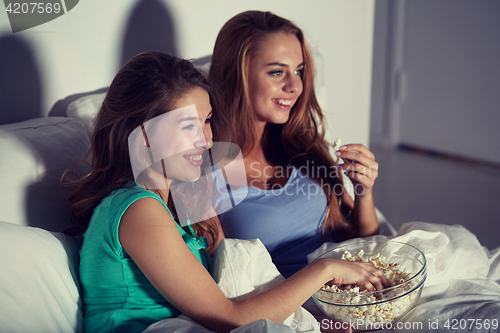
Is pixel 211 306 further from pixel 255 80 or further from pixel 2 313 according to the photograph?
pixel 255 80

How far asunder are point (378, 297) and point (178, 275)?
0.40 meters

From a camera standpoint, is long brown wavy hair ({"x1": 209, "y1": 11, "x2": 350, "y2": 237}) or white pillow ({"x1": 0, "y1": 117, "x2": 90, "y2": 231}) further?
long brown wavy hair ({"x1": 209, "y1": 11, "x2": 350, "y2": 237})

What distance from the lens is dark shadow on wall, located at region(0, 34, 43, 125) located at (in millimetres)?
1040

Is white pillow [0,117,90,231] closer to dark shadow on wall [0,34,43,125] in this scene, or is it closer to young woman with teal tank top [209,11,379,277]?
dark shadow on wall [0,34,43,125]

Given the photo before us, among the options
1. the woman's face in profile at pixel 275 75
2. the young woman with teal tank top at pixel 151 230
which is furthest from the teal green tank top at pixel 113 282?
the woman's face in profile at pixel 275 75

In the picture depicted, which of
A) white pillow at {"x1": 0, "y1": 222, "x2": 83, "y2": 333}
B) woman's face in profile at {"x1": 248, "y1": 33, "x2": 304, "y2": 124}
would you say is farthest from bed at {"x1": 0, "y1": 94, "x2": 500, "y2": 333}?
woman's face in profile at {"x1": 248, "y1": 33, "x2": 304, "y2": 124}

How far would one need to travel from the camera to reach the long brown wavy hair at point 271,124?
125cm

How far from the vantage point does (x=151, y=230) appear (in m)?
0.73

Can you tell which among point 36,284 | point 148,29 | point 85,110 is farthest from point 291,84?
point 36,284

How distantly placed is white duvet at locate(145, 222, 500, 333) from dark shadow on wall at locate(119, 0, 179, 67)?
0.75 m

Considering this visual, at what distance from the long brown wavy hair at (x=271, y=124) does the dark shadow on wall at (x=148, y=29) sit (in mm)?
182

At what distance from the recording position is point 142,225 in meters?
0.74

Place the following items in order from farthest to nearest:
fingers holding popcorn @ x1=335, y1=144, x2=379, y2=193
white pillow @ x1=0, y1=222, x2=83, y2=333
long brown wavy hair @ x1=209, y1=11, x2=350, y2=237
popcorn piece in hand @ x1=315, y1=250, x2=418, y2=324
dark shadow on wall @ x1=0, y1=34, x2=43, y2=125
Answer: long brown wavy hair @ x1=209, y1=11, x2=350, y2=237 → fingers holding popcorn @ x1=335, y1=144, x2=379, y2=193 → dark shadow on wall @ x1=0, y1=34, x2=43, y2=125 → popcorn piece in hand @ x1=315, y1=250, x2=418, y2=324 → white pillow @ x1=0, y1=222, x2=83, y2=333

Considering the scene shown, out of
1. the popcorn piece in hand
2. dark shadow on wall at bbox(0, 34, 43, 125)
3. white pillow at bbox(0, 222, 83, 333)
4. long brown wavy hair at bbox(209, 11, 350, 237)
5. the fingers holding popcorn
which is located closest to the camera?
white pillow at bbox(0, 222, 83, 333)
